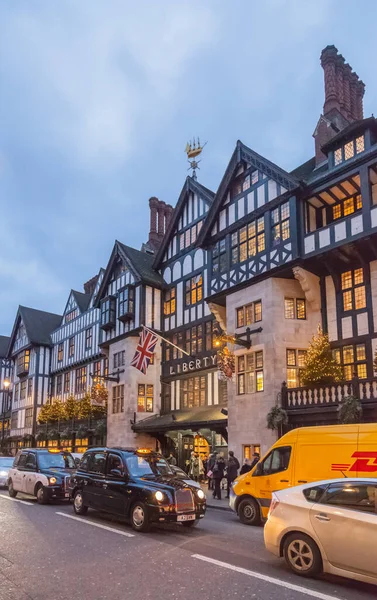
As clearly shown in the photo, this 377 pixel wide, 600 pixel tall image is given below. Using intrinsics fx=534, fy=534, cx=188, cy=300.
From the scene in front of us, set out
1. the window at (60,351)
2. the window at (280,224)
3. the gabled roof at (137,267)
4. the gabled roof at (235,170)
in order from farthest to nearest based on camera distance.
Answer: the window at (60,351) → the gabled roof at (137,267) → the window at (280,224) → the gabled roof at (235,170)

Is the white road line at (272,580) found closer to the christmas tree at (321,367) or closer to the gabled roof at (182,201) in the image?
the christmas tree at (321,367)

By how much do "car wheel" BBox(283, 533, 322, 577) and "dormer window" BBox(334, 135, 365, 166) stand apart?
17.6 m

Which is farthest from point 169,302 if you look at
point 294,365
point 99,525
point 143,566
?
point 143,566

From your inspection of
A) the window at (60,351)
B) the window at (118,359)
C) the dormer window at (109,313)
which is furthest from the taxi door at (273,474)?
the window at (60,351)

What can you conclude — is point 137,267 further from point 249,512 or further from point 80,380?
point 249,512

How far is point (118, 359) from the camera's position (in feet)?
116

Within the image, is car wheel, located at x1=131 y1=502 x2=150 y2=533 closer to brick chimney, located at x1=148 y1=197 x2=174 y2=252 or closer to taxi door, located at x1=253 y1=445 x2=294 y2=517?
taxi door, located at x1=253 y1=445 x2=294 y2=517

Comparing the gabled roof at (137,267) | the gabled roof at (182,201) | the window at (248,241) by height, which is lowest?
the window at (248,241)

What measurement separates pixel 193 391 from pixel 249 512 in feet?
56.7

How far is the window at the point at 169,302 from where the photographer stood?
110ft

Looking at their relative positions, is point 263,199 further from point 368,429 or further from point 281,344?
point 368,429

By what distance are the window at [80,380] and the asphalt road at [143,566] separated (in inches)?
1302

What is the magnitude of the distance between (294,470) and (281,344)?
1078 centimetres

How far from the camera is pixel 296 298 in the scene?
24.1 m
